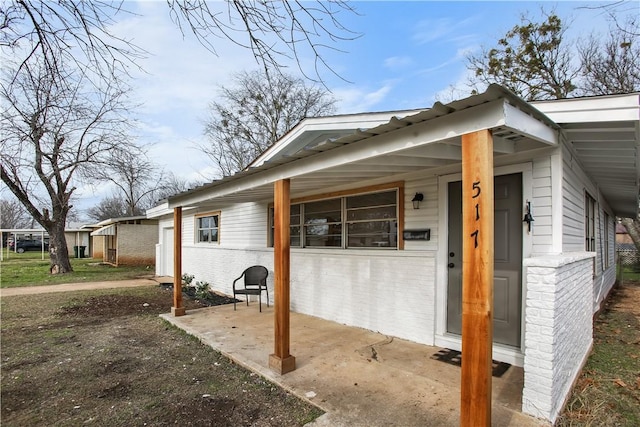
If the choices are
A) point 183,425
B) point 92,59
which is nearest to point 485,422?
point 183,425

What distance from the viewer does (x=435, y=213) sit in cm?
466

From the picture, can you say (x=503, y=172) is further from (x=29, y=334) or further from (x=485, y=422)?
(x=29, y=334)

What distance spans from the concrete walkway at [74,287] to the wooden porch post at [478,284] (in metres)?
11.2

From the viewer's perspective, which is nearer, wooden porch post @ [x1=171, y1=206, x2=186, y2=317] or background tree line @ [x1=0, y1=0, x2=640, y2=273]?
background tree line @ [x1=0, y1=0, x2=640, y2=273]

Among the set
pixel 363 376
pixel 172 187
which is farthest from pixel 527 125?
pixel 172 187

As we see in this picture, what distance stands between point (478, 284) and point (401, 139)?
4.06 feet

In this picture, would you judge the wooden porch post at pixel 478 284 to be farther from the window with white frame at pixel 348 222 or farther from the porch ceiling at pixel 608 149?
the window with white frame at pixel 348 222

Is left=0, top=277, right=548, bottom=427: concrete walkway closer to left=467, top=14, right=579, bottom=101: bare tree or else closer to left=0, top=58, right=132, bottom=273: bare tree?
left=0, top=58, right=132, bottom=273: bare tree

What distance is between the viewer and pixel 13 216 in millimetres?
39125

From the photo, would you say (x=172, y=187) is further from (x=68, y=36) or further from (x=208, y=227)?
(x=68, y=36)

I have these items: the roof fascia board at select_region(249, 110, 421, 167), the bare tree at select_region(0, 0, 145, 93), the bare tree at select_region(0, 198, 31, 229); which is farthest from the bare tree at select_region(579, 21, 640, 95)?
the bare tree at select_region(0, 198, 31, 229)

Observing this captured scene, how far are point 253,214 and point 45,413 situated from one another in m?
5.58

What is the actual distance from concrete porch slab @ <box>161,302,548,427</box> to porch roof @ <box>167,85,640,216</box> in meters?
2.16

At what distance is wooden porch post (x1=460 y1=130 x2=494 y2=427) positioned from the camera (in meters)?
2.27
